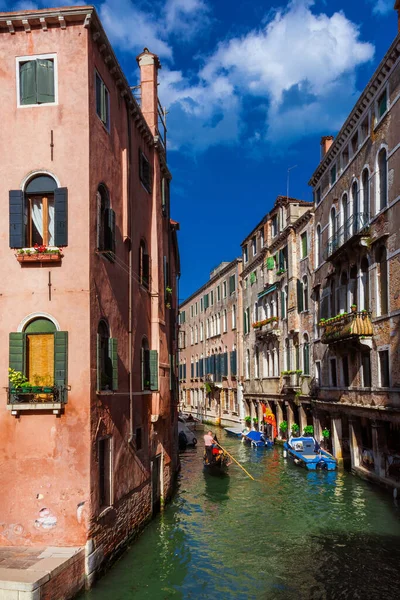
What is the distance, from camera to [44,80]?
12188 millimetres

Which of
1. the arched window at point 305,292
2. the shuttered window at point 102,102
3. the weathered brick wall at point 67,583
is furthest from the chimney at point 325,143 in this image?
the weathered brick wall at point 67,583

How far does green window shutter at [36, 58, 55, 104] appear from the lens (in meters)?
12.2

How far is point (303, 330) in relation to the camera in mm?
31406

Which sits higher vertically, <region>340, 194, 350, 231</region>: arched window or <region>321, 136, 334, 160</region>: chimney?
<region>321, 136, 334, 160</region>: chimney

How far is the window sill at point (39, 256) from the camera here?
1180 centimetres

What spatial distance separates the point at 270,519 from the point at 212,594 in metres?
6.13

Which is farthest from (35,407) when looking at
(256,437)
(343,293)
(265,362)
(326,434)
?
(265,362)

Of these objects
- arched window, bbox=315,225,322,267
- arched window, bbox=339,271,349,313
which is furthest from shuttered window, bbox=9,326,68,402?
arched window, bbox=315,225,322,267

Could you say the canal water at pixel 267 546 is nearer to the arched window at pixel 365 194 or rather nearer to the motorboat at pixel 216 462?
the motorboat at pixel 216 462

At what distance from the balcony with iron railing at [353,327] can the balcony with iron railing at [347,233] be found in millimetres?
2745

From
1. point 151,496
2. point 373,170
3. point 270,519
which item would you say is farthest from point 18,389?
point 373,170

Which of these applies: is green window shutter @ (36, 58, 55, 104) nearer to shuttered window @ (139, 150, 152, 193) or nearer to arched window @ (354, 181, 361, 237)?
shuttered window @ (139, 150, 152, 193)

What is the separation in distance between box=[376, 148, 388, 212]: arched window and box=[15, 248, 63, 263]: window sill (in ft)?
40.7

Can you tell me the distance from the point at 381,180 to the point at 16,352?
1407 cm
